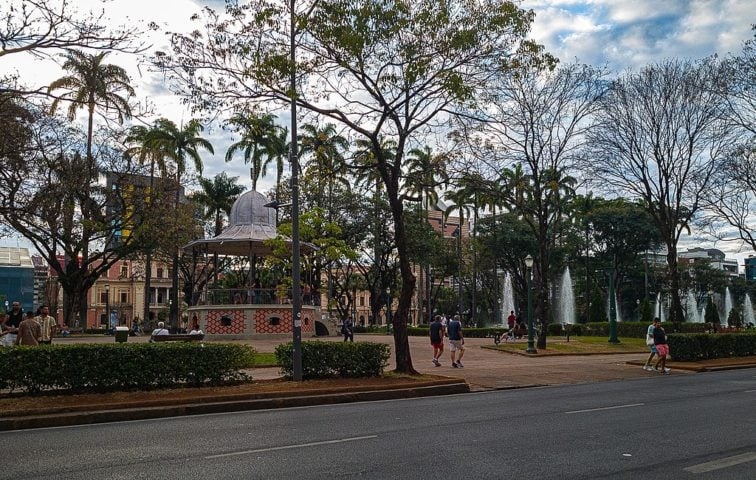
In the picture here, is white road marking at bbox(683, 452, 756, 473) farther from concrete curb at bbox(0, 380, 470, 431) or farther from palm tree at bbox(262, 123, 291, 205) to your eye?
palm tree at bbox(262, 123, 291, 205)

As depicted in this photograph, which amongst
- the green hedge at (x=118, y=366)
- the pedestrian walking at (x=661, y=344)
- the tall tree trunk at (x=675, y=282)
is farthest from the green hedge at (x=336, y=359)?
the tall tree trunk at (x=675, y=282)

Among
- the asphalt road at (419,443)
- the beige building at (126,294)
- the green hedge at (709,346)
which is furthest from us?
the beige building at (126,294)

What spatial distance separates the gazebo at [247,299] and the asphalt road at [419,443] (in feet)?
75.1

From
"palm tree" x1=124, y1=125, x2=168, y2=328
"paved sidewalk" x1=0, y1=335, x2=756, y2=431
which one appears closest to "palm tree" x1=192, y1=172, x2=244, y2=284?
"palm tree" x1=124, y1=125, x2=168, y2=328

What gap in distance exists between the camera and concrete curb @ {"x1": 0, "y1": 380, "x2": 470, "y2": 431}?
38.7ft

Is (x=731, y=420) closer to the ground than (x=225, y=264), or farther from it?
closer to the ground

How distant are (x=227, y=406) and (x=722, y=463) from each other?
8789 mm

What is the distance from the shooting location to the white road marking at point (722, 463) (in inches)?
304

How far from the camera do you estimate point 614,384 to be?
19.2 metres

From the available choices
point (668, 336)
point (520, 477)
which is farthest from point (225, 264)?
point (520, 477)

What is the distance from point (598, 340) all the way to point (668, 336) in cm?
1357

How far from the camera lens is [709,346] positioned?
26562 millimetres

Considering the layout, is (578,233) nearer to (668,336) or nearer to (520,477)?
(668,336)

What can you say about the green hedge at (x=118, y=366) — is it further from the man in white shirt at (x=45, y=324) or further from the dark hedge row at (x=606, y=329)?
the dark hedge row at (x=606, y=329)
